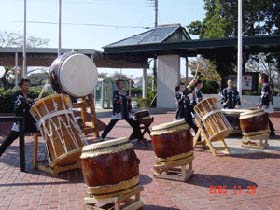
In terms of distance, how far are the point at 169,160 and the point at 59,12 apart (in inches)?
655

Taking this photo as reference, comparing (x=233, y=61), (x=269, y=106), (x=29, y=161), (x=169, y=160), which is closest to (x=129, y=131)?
(x=269, y=106)

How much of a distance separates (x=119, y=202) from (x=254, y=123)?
5.75 m

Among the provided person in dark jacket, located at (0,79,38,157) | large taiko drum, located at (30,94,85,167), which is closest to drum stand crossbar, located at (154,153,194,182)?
large taiko drum, located at (30,94,85,167)

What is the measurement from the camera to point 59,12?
70.6 feet

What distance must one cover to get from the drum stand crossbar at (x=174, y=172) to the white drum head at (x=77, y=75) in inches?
165

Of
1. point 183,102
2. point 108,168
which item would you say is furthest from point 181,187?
point 183,102

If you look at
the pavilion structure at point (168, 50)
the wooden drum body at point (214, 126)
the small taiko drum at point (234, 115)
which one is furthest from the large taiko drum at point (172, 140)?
the pavilion structure at point (168, 50)

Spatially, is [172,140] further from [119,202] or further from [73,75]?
[73,75]

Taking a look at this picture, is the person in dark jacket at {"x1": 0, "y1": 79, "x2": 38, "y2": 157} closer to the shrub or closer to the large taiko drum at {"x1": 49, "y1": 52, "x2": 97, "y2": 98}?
the large taiko drum at {"x1": 49, "y1": 52, "x2": 97, "y2": 98}

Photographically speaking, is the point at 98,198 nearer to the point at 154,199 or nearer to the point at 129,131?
the point at 154,199

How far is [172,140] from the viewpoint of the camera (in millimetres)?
6480

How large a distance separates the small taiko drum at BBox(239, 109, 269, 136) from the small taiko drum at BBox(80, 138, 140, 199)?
18.1 feet

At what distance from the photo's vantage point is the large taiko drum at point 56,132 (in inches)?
275

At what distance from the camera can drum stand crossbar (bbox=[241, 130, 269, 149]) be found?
973 centimetres
